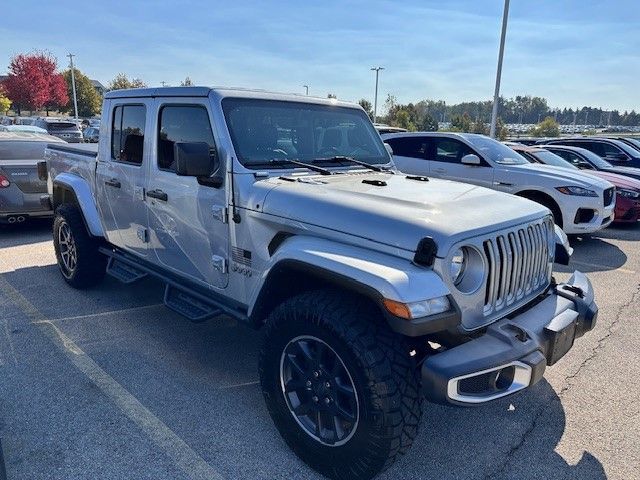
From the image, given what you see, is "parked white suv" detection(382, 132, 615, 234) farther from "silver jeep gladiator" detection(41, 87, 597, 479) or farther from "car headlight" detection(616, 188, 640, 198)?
"silver jeep gladiator" detection(41, 87, 597, 479)

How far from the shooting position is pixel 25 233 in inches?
308

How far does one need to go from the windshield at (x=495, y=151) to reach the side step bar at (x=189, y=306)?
20.4ft

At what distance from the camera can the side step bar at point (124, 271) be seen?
4.21 metres

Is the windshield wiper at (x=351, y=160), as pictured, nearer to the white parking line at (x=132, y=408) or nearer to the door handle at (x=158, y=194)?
the door handle at (x=158, y=194)

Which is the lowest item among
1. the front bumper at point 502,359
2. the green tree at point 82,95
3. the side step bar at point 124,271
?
the side step bar at point 124,271

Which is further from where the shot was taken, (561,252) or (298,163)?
(561,252)

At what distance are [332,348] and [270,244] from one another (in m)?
0.82

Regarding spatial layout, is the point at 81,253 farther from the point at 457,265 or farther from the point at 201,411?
the point at 457,265

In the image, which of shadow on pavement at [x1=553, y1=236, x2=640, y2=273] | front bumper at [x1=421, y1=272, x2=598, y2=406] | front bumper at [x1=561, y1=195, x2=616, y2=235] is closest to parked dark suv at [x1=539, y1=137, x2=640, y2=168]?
shadow on pavement at [x1=553, y1=236, x2=640, y2=273]

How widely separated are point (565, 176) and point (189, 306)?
21.3ft

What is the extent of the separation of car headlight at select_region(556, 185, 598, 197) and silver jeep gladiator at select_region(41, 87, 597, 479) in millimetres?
4508

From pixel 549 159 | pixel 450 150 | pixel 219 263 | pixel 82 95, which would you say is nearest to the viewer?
pixel 219 263

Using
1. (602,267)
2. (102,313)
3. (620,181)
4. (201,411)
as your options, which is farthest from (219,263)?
(620,181)

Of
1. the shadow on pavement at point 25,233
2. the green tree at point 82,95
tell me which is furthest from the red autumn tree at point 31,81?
the shadow on pavement at point 25,233
